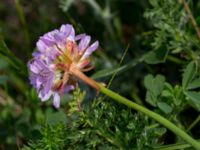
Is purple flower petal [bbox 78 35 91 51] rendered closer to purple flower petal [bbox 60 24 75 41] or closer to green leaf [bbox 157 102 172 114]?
purple flower petal [bbox 60 24 75 41]

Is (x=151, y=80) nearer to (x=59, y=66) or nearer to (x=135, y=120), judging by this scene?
(x=135, y=120)

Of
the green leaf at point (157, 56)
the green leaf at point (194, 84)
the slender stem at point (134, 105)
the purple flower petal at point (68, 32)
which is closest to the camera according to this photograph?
the slender stem at point (134, 105)

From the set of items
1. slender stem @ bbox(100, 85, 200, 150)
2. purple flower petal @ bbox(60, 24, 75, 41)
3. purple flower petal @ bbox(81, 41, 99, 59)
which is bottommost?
slender stem @ bbox(100, 85, 200, 150)

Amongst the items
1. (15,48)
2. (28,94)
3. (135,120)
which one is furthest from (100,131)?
(15,48)

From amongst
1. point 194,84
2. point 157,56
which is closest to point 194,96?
point 194,84

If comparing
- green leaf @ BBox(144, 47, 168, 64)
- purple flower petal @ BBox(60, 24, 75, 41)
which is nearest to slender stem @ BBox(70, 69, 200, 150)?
purple flower petal @ BBox(60, 24, 75, 41)

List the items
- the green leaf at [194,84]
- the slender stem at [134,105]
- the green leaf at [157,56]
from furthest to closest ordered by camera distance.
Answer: the green leaf at [157,56]
the green leaf at [194,84]
the slender stem at [134,105]

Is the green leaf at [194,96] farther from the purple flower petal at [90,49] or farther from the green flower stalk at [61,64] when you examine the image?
the purple flower petal at [90,49]

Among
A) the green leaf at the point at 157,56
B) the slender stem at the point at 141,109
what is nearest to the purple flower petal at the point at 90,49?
the slender stem at the point at 141,109
